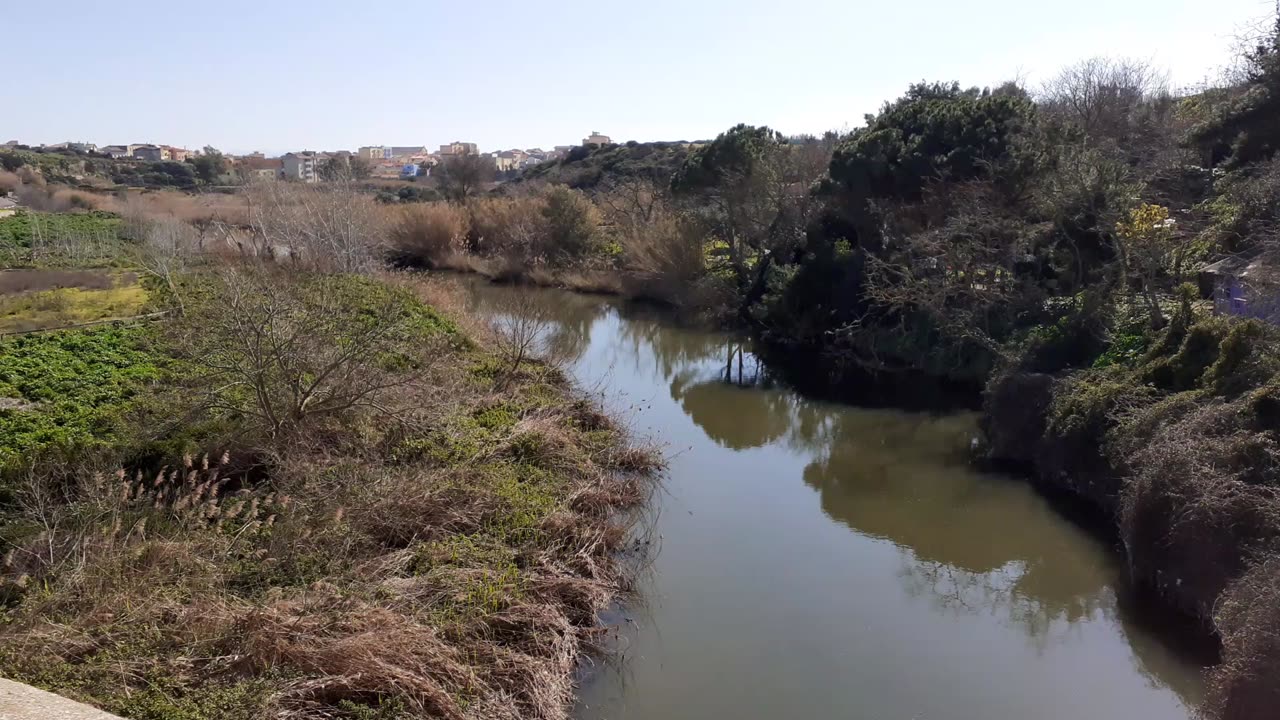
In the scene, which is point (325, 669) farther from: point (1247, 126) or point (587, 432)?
point (1247, 126)

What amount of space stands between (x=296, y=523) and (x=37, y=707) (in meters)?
3.01

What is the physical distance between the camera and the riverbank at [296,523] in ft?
20.1

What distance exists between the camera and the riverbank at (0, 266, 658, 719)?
20.1 feet

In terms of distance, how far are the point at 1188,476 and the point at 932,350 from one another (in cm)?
977

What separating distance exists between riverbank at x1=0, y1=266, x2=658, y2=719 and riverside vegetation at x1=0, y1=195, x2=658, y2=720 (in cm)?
3

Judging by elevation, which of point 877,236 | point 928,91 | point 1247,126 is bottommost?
point 877,236

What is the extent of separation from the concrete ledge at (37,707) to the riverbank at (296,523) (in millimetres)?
245

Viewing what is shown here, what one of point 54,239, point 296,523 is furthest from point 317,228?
point 296,523

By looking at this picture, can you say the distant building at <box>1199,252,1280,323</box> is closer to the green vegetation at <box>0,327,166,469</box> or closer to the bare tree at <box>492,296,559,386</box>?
the bare tree at <box>492,296,559,386</box>

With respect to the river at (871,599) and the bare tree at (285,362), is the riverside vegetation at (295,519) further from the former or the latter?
the river at (871,599)

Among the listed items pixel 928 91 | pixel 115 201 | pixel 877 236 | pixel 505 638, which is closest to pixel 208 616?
pixel 505 638

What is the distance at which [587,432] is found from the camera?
13.0m

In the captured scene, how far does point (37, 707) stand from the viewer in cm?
505

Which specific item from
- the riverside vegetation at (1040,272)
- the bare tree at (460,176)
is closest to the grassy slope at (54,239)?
the riverside vegetation at (1040,272)
